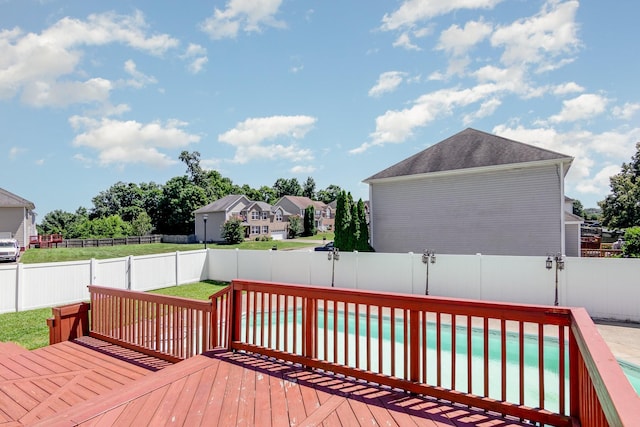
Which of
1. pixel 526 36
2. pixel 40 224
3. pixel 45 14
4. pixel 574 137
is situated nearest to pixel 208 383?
pixel 45 14

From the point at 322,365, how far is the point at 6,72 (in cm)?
1342

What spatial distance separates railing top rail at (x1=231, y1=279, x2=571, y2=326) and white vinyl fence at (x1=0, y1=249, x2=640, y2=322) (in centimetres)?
739

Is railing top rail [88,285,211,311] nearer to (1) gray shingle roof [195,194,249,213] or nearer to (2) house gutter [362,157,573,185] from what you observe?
(2) house gutter [362,157,573,185]

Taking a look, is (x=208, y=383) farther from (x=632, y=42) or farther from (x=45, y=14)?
(x=632, y=42)

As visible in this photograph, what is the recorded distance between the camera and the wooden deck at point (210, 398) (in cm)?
255

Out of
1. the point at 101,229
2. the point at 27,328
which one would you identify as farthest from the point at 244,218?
the point at 27,328

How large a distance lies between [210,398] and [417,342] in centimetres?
187

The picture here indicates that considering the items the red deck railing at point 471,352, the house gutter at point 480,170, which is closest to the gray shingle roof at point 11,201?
the house gutter at point 480,170

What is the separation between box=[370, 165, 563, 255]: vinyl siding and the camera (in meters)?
11.1

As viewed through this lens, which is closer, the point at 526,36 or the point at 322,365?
→ the point at 322,365

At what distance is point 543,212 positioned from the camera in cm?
1105

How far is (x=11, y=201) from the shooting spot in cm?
2330

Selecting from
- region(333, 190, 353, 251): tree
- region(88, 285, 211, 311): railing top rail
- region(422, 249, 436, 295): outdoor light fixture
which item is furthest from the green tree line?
region(88, 285, 211, 311): railing top rail

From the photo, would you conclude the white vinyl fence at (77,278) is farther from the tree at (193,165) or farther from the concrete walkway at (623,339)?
the tree at (193,165)
